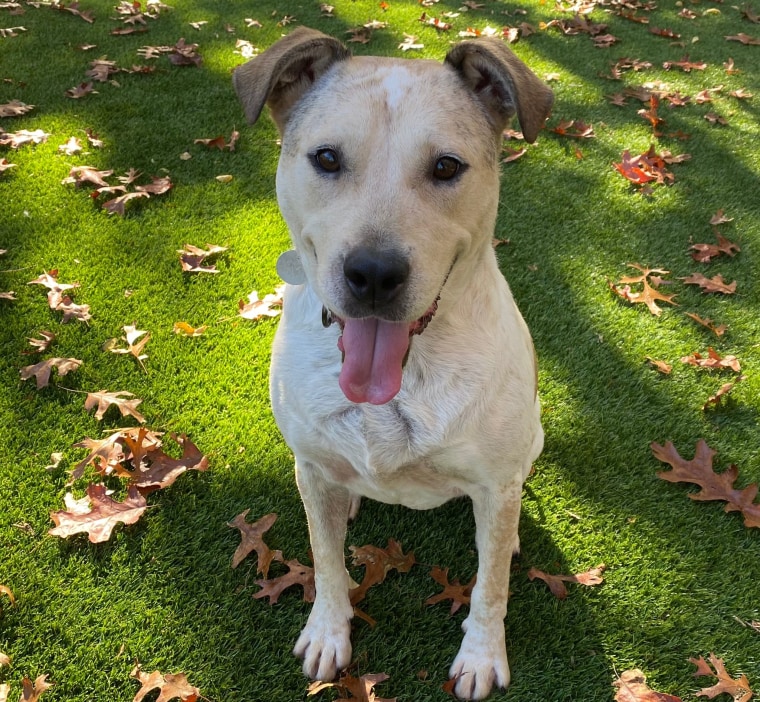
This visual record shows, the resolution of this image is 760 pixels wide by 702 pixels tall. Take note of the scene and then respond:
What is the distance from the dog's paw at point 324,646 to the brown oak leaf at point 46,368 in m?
2.00

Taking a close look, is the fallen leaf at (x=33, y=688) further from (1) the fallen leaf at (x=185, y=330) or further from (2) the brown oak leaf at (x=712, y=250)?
(2) the brown oak leaf at (x=712, y=250)

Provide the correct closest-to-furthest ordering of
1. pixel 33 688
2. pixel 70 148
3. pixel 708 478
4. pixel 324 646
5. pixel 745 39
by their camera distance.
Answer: pixel 33 688
pixel 324 646
pixel 708 478
pixel 70 148
pixel 745 39

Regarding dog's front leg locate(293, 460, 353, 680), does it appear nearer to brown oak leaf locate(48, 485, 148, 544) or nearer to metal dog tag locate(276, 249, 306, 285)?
metal dog tag locate(276, 249, 306, 285)

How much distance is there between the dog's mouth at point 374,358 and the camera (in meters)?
1.96

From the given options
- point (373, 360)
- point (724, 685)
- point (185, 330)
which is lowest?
point (185, 330)

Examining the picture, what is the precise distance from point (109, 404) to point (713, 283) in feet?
12.9

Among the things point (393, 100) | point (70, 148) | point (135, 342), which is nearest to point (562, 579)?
point (393, 100)

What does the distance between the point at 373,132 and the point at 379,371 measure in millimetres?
719

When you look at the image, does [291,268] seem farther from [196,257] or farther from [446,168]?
[196,257]

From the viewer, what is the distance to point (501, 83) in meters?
2.03

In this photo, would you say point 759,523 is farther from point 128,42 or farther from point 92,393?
point 128,42

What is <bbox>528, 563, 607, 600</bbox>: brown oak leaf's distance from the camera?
9.05 feet

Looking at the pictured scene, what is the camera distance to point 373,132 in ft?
6.04

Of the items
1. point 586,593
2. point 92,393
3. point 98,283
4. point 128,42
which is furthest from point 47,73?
point 586,593
